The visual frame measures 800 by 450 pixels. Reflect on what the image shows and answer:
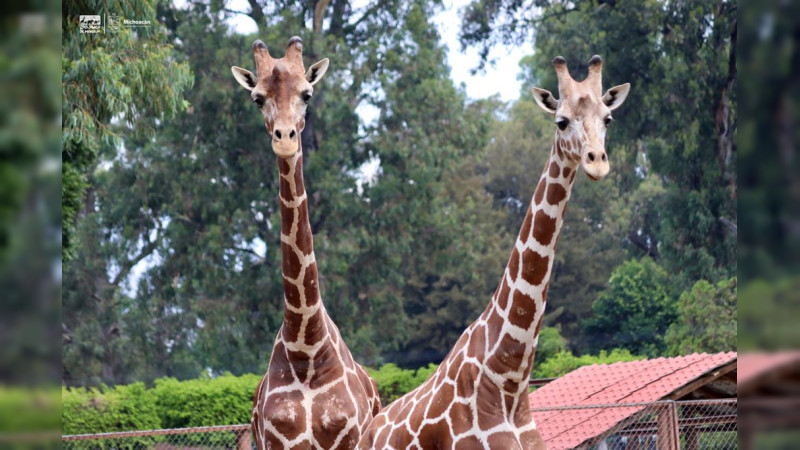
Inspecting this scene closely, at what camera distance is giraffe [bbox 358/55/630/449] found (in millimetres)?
4492

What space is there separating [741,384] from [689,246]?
23.2 metres

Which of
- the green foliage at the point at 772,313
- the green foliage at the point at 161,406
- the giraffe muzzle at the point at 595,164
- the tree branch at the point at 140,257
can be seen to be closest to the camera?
the green foliage at the point at 772,313

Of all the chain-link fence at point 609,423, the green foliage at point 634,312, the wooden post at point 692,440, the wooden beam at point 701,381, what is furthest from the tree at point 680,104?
the wooden beam at point 701,381

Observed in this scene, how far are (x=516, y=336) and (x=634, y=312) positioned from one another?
21.3m

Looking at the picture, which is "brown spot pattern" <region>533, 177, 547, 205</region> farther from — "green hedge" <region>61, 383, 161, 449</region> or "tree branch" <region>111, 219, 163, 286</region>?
"tree branch" <region>111, 219, 163, 286</region>

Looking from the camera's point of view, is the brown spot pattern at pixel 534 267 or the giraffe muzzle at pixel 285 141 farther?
the giraffe muzzle at pixel 285 141

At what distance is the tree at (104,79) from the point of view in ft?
34.0

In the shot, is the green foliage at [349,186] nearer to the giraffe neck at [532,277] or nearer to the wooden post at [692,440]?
the wooden post at [692,440]

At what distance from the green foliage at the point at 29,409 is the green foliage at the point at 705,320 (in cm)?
2072

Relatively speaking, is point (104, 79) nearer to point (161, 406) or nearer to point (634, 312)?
point (161, 406)

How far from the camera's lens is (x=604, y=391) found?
435 inches

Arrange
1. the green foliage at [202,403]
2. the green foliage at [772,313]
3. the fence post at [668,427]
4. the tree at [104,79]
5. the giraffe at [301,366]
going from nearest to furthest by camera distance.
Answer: the green foliage at [772,313] < the giraffe at [301,366] < the fence post at [668,427] < the tree at [104,79] < the green foliage at [202,403]

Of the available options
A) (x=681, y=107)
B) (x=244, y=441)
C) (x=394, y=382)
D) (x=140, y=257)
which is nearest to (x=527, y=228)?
(x=244, y=441)

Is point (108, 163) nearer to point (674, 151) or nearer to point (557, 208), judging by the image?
point (674, 151)
